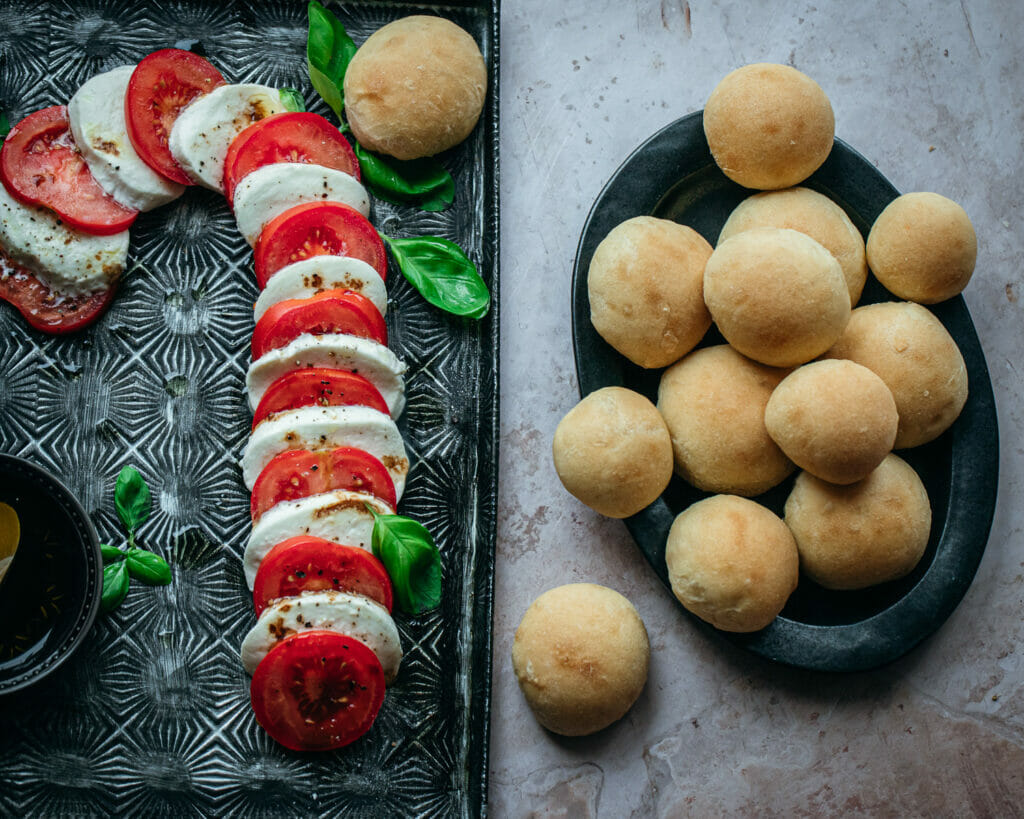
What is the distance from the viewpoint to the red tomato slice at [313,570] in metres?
1.83

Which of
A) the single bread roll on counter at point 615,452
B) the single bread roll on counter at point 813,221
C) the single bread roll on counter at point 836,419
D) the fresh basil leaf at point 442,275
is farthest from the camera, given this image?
the fresh basil leaf at point 442,275

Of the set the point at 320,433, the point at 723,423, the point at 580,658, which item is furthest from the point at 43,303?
the point at 723,423

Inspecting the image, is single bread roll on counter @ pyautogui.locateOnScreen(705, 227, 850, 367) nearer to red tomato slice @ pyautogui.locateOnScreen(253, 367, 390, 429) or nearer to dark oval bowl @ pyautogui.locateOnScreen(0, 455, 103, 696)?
red tomato slice @ pyautogui.locateOnScreen(253, 367, 390, 429)

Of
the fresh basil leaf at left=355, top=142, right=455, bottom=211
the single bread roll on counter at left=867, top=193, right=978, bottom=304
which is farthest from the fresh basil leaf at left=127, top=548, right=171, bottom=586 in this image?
the single bread roll on counter at left=867, top=193, right=978, bottom=304

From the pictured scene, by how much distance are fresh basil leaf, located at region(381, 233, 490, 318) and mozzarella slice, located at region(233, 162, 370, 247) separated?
18cm

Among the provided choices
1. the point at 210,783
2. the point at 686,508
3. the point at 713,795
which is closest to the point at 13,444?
the point at 210,783

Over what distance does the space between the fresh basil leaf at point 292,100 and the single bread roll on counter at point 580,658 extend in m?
1.35

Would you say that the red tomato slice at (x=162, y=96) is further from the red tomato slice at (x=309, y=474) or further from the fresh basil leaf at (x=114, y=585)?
the fresh basil leaf at (x=114, y=585)

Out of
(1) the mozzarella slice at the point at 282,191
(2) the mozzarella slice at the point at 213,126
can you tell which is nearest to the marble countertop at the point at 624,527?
(1) the mozzarella slice at the point at 282,191

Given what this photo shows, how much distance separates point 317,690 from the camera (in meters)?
1.86

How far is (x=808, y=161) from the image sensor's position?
1.97 meters

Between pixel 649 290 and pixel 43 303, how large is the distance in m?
1.44

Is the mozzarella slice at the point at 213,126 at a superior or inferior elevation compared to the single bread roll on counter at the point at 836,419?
superior

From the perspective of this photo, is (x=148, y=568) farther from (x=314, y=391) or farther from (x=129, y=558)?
(x=314, y=391)
